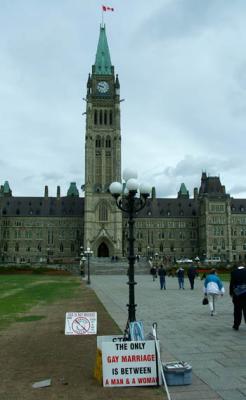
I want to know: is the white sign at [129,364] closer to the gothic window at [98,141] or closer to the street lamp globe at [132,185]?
the street lamp globe at [132,185]

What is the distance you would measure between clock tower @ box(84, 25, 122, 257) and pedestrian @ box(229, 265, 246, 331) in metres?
95.2

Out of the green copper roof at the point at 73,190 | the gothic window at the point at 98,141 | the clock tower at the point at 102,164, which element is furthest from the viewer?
the green copper roof at the point at 73,190

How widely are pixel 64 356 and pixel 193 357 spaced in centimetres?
304

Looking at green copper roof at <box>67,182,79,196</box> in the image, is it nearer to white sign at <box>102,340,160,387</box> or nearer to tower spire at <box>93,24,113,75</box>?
tower spire at <box>93,24,113,75</box>

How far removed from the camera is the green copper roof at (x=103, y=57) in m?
121

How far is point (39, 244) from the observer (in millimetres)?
127000

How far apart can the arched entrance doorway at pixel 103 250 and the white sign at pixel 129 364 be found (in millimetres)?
104859

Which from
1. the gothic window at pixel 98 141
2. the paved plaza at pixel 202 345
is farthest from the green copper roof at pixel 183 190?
the paved plaza at pixel 202 345

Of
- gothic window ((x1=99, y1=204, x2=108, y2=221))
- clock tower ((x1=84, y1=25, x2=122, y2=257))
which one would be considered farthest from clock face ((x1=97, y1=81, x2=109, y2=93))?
gothic window ((x1=99, y1=204, x2=108, y2=221))

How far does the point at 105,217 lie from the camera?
113500 millimetres

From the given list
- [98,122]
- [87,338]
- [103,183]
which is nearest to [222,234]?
[103,183]

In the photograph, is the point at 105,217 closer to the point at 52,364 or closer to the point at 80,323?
the point at 80,323

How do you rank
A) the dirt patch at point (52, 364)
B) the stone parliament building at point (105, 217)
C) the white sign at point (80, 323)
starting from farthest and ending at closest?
1. the stone parliament building at point (105, 217)
2. the white sign at point (80, 323)
3. the dirt patch at point (52, 364)

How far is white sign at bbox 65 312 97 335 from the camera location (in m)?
12.9
